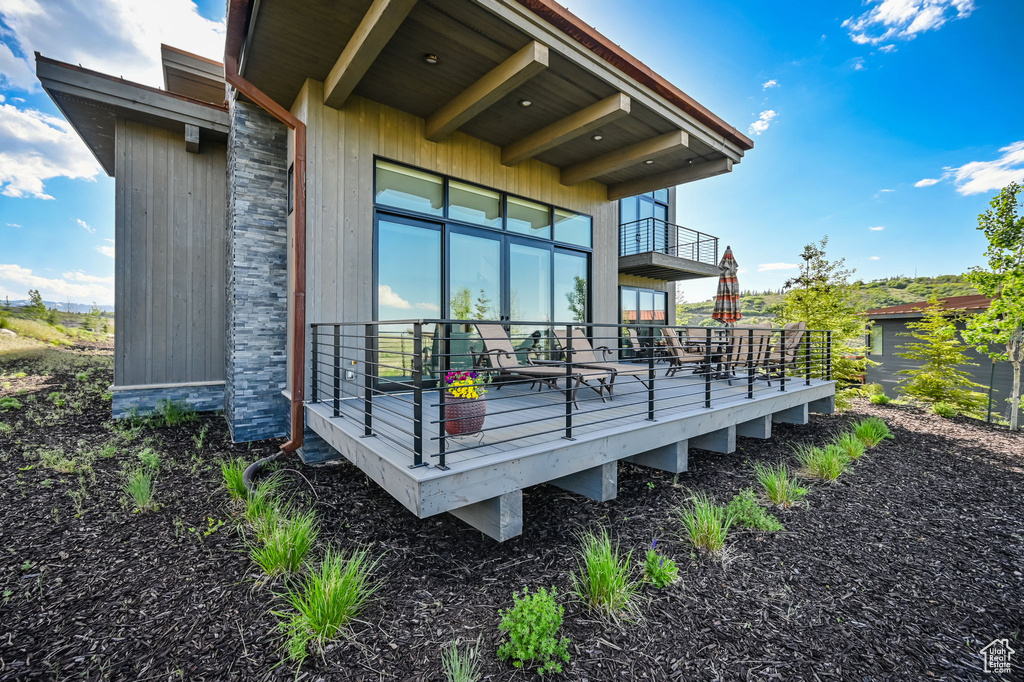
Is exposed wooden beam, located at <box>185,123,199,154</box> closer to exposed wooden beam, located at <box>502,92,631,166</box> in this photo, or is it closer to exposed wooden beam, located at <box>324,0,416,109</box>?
exposed wooden beam, located at <box>324,0,416,109</box>

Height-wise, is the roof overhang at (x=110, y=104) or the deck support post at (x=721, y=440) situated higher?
the roof overhang at (x=110, y=104)

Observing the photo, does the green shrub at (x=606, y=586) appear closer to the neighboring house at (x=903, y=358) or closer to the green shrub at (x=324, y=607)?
the green shrub at (x=324, y=607)

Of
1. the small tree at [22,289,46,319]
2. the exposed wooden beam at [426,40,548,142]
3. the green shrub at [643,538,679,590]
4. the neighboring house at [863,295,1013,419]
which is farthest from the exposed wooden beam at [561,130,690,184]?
the small tree at [22,289,46,319]

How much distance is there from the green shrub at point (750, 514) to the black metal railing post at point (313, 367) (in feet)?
13.2

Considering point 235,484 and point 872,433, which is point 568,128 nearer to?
point 235,484

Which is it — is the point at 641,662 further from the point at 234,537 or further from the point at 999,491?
the point at 999,491

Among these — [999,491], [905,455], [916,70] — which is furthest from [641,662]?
[916,70]

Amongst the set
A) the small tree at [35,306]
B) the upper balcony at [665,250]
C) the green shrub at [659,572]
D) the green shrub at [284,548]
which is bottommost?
the green shrub at [659,572]

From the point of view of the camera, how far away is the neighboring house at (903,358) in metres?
9.05

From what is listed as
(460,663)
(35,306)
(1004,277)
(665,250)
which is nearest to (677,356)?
(460,663)

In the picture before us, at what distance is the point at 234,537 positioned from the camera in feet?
9.35

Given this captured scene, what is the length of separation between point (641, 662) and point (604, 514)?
4.64 ft

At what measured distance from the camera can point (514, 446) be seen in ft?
9.15

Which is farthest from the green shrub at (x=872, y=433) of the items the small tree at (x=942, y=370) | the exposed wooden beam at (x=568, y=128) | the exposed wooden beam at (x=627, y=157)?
the exposed wooden beam at (x=568, y=128)
